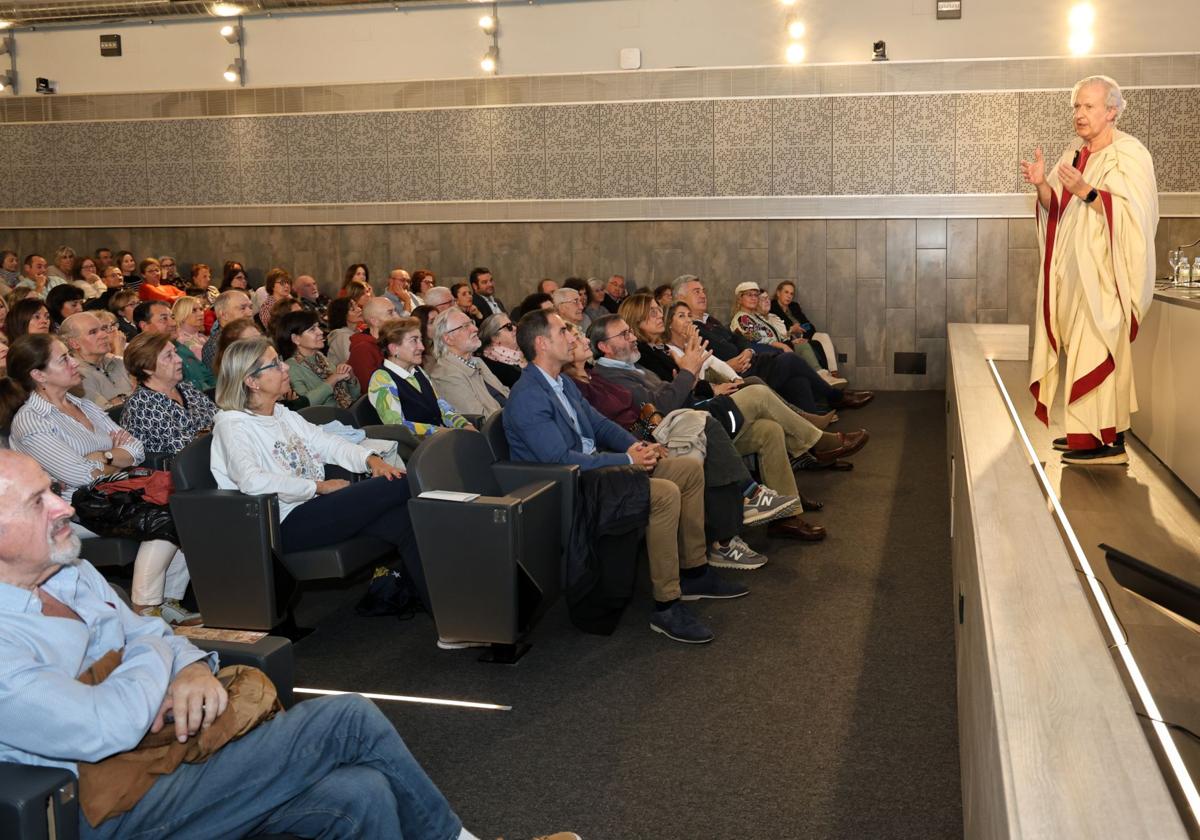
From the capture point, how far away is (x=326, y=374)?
270 inches

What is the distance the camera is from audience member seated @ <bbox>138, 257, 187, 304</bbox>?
10422 millimetres

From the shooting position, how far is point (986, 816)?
5.87 feet

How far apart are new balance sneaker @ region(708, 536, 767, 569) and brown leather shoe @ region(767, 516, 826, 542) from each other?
44 centimetres

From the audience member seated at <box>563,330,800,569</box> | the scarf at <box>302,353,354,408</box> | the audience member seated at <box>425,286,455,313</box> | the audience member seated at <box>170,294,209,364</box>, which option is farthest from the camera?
the audience member seated at <box>425,286,455,313</box>

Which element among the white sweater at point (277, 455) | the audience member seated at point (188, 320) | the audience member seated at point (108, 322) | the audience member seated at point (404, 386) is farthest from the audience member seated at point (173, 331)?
A: the white sweater at point (277, 455)

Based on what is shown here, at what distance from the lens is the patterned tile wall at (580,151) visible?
1059 centimetres

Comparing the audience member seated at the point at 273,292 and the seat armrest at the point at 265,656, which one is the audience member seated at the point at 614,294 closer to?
the audience member seated at the point at 273,292

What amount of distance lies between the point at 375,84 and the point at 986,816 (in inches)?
442

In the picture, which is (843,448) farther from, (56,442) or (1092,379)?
Result: (56,442)

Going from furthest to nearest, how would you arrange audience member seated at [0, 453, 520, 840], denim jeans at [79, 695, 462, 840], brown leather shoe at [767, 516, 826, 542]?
brown leather shoe at [767, 516, 826, 542]
denim jeans at [79, 695, 462, 840]
audience member seated at [0, 453, 520, 840]

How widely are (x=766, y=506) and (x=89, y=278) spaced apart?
8743 mm

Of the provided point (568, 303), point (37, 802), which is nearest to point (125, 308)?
point (568, 303)

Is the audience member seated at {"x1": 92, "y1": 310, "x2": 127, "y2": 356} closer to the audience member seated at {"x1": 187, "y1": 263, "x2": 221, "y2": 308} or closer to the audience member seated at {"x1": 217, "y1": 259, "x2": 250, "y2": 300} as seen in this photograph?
the audience member seated at {"x1": 217, "y1": 259, "x2": 250, "y2": 300}

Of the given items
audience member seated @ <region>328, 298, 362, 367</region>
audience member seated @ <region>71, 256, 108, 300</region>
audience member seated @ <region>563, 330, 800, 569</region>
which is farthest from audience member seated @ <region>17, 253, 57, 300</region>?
audience member seated @ <region>563, 330, 800, 569</region>
